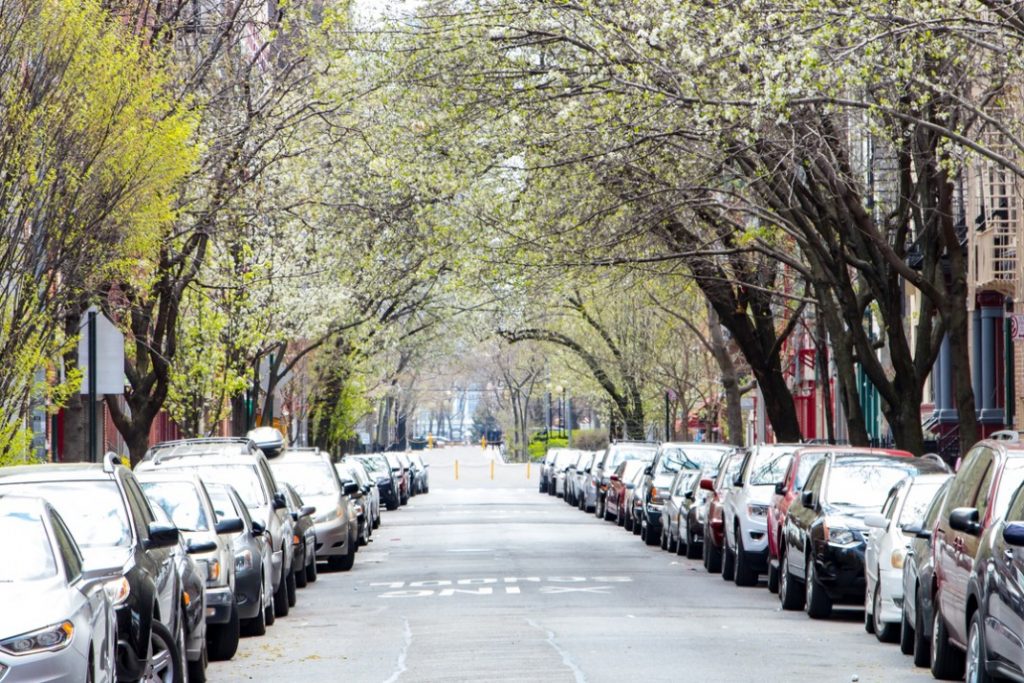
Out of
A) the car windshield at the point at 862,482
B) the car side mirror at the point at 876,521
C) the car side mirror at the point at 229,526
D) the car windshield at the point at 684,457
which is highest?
the car windshield at the point at 684,457

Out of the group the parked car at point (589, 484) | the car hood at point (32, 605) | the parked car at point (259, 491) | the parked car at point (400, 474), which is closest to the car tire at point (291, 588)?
the parked car at point (259, 491)

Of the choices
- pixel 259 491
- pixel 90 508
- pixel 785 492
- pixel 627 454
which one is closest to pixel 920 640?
pixel 90 508

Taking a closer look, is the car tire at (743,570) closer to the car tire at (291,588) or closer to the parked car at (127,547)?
the car tire at (291,588)

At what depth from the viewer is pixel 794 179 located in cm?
2478

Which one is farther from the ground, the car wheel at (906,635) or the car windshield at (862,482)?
the car windshield at (862,482)

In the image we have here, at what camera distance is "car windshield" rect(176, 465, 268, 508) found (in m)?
19.6

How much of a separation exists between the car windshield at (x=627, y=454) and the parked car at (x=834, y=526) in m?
21.8

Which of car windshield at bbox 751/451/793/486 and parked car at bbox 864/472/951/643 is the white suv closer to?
car windshield at bbox 751/451/793/486

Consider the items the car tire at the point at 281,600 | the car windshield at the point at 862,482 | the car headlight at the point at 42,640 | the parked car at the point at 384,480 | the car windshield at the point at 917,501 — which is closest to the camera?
the car headlight at the point at 42,640

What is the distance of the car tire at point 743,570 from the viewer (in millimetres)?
22328

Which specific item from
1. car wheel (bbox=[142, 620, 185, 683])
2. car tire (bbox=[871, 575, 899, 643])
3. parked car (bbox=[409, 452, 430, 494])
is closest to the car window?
car wheel (bbox=[142, 620, 185, 683])

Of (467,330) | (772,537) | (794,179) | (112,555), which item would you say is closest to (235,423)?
(467,330)

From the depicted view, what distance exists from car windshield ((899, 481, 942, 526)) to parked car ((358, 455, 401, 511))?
33276 millimetres

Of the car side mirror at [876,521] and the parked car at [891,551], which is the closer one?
the parked car at [891,551]
